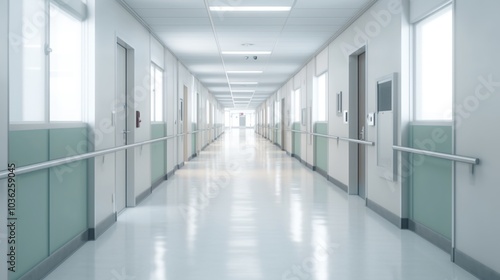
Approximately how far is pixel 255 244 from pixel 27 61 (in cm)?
272

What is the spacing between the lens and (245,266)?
4.17 m

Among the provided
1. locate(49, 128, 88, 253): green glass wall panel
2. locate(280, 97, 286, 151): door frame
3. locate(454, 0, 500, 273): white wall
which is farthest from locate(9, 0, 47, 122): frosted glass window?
locate(280, 97, 286, 151): door frame

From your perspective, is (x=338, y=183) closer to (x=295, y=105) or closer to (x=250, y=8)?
(x=250, y=8)

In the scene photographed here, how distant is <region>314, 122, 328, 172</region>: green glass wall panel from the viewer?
11.1 m

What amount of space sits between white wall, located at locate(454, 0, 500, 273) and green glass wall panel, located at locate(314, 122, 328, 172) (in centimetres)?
672

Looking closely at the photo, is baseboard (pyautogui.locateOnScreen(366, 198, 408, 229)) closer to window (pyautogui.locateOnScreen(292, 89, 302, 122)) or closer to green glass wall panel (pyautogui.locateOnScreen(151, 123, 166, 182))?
green glass wall panel (pyautogui.locateOnScreen(151, 123, 166, 182))

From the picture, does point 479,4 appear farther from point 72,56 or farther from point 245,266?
point 72,56

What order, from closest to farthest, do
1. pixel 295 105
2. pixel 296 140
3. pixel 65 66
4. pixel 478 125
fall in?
pixel 478 125 < pixel 65 66 < pixel 296 140 < pixel 295 105

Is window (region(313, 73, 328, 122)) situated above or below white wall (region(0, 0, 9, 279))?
above

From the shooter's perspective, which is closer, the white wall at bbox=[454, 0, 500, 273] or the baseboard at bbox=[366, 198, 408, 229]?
the white wall at bbox=[454, 0, 500, 273]

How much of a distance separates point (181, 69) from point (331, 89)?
5066mm

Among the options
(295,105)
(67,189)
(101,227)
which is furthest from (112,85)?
(295,105)

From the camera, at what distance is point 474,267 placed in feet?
13.0

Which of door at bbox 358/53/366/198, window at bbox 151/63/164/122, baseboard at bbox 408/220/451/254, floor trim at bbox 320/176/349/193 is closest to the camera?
baseboard at bbox 408/220/451/254
